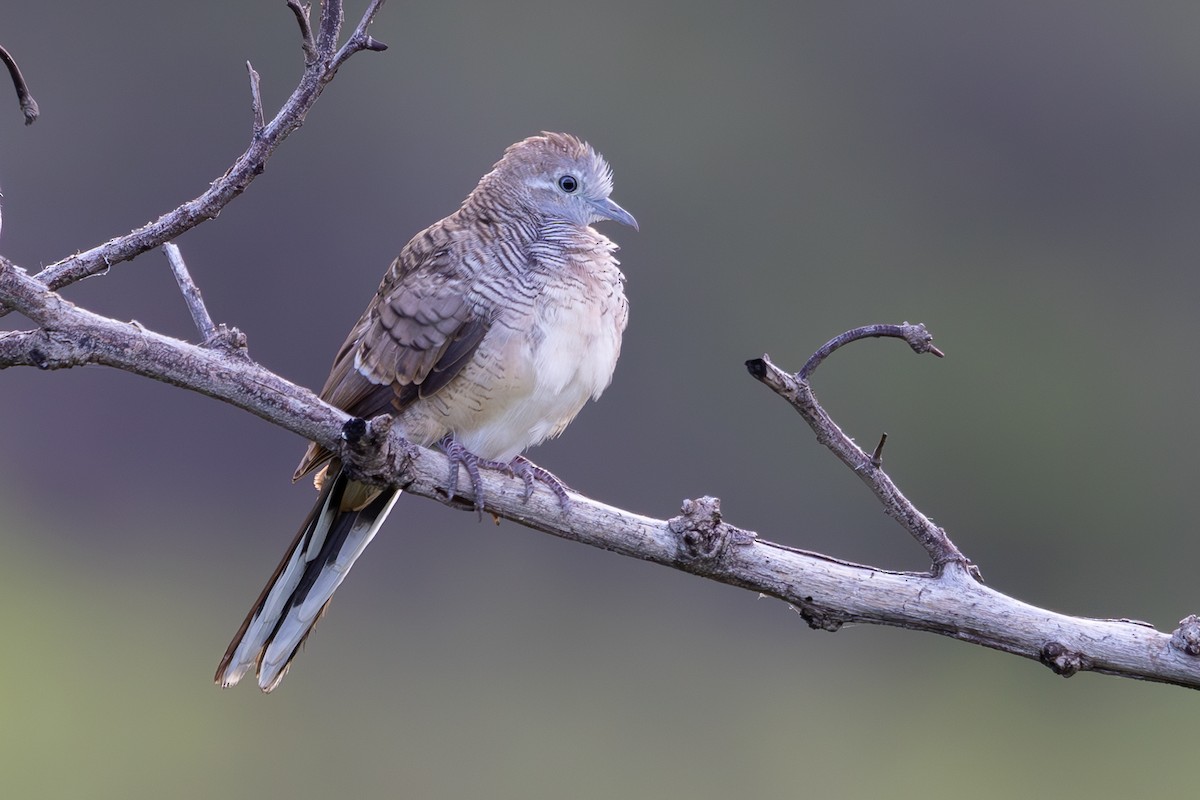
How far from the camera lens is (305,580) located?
2451 millimetres

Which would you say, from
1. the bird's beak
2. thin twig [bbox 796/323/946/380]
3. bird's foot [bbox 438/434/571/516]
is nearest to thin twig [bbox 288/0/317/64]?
bird's foot [bbox 438/434/571/516]

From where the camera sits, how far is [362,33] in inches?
72.3

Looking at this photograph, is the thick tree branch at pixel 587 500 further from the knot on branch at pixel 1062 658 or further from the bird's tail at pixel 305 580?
the bird's tail at pixel 305 580

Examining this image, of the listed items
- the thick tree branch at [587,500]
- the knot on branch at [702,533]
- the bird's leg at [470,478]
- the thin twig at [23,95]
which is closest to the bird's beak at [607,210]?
the bird's leg at [470,478]

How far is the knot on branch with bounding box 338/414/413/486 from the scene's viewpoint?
1771 millimetres

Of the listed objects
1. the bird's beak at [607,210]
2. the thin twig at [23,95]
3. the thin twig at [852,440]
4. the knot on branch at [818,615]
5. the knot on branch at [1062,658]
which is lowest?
the knot on branch at [818,615]

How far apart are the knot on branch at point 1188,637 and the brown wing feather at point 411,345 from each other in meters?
1.41

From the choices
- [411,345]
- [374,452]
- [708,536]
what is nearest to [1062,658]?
[708,536]

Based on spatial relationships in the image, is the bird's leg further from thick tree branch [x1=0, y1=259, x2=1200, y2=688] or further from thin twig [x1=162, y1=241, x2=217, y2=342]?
thin twig [x1=162, y1=241, x2=217, y2=342]

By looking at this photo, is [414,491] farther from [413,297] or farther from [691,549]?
[413,297]

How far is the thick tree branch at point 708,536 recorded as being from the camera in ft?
5.73

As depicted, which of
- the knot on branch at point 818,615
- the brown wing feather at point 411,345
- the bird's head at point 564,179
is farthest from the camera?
the bird's head at point 564,179

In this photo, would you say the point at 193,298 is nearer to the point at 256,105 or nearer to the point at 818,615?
the point at 256,105

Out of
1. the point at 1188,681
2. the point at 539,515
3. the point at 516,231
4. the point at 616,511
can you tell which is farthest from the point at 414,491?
the point at 1188,681
